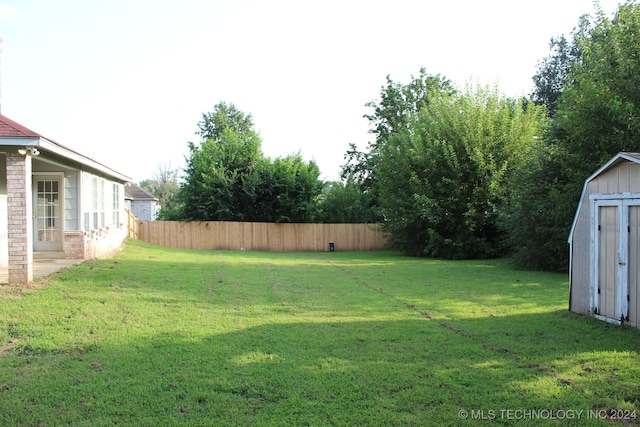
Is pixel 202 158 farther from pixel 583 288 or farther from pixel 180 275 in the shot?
pixel 583 288

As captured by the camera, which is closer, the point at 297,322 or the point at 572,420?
the point at 572,420

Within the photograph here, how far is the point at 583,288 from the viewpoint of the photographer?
8.15 meters

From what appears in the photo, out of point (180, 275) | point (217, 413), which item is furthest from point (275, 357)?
point (180, 275)

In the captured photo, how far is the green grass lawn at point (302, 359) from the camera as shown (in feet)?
13.6

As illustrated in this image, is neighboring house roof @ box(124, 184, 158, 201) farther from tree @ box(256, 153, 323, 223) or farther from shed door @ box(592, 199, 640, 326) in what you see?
shed door @ box(592, 199, 640, 326)

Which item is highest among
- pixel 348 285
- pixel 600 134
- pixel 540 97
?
pixel 540 97

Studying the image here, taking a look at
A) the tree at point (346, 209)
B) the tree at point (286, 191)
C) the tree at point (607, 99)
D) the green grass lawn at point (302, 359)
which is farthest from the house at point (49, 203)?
the tree at point (346, 209)

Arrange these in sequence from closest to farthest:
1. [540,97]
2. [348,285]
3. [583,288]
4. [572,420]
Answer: [572,420], [583,288], [348,285], [540,97]

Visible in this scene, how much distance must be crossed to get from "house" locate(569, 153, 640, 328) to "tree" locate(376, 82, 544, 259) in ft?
38.1

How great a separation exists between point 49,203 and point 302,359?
12.2 m

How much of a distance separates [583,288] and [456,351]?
11.7 ft

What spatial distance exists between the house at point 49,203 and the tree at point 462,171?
1183 centimetres

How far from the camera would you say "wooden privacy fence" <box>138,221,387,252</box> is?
2558cm

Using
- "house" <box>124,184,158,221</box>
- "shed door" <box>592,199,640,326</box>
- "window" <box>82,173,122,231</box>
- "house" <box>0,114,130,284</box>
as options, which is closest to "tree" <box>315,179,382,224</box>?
"window" <box>82,173,122,231</box>
